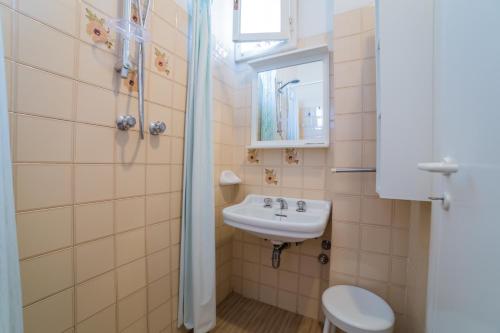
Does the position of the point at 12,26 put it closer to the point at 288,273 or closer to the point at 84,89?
the point at 84,89

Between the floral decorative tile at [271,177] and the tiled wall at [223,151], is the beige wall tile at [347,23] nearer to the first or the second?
the tiled wall at [223,151]

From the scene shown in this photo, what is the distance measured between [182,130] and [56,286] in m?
0.81

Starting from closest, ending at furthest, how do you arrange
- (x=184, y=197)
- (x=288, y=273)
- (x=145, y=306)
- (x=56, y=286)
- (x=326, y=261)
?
(x=56, y=286) → (x=145, y=306) → (x=184, y=197) → (x=326, y=261) → (x=288, y=273)

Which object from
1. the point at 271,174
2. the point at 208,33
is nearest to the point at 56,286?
the point at 271,174

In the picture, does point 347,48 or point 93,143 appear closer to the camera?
point 93,143

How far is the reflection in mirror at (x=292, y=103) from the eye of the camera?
138 cm

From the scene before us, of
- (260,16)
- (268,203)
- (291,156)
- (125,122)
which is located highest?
(260,16)

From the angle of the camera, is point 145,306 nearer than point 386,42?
No

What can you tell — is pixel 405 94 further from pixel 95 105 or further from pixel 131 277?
pixel 131 277

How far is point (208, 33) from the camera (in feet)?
3.76

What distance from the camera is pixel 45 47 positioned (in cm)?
63

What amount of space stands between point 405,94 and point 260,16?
4.03 feet

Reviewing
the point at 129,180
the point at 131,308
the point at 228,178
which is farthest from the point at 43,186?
the point at 228,178

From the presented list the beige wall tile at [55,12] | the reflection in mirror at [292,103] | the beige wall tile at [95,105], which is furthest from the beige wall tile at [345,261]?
the beige wall tile at [55,12]
